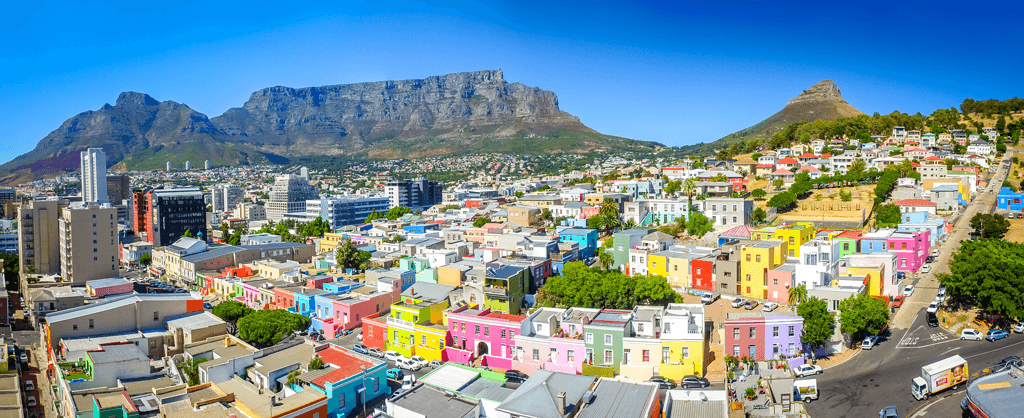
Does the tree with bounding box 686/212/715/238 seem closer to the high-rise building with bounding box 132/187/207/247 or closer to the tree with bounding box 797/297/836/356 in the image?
the tree with bounding box 797/297/836/356

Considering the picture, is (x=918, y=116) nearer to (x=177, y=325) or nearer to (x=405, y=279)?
(x=405, y=279)

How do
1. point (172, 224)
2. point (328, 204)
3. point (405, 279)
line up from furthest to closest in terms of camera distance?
point (328, 204)
point (172, 224)
point (405, 279)

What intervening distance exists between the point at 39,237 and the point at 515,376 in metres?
55.7

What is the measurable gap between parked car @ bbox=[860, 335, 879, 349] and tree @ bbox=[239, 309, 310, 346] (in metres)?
32.2

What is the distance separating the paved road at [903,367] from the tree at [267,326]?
1110 inches

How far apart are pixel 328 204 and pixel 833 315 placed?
3552 inches

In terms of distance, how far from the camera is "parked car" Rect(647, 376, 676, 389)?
92.8 ft

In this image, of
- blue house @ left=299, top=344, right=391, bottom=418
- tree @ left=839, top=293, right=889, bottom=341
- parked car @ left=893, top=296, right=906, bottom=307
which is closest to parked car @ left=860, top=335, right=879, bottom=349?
tree @ left=839, top=293, right=889, bottom=341

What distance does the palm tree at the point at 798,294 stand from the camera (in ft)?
118

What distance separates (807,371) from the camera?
99.3 feet

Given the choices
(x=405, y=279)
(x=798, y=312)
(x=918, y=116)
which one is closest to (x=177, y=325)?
(x=405, y=279)

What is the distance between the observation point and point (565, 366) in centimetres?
3092

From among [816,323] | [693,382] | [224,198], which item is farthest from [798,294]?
[224,198]

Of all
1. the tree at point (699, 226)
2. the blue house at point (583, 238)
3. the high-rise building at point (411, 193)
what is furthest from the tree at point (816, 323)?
the high-rise building at point (411, 193)
